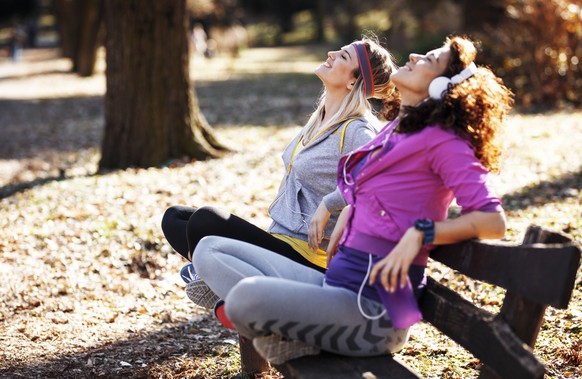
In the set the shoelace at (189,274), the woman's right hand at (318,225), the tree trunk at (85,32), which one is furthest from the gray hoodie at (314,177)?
the tree trunk at (85,32)

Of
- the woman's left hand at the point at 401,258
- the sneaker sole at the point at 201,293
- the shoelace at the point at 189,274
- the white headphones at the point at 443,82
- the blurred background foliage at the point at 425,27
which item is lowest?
the sneaker sole at the point at 201,293

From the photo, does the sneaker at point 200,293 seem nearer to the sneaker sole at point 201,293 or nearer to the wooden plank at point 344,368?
the sneaker sole at point 201,293

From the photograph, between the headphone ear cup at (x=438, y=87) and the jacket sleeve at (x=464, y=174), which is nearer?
the jacket sleeve at (x=464, y=174)

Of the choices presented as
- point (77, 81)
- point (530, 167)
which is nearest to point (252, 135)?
point (530, 167)

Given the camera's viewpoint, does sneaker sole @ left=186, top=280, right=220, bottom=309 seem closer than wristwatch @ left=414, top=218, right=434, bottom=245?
No

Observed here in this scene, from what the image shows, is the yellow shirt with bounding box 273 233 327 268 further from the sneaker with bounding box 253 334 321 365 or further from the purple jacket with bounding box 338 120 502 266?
the sneaker with bounding box 253 334 321 365

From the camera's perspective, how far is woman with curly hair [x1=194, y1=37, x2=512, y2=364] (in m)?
2.63

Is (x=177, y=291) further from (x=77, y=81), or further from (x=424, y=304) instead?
(x=77, y=81)

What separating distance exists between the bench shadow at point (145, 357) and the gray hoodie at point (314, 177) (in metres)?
0.90

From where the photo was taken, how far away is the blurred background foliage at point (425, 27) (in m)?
13.3

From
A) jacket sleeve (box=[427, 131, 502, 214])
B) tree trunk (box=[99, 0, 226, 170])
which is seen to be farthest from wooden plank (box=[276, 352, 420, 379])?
tree trunk (box=[99, 0, 226, 170])

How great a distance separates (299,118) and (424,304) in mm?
11856

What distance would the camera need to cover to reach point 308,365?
2773mm

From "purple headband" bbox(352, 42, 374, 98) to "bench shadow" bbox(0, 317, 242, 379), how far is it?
1.66m
